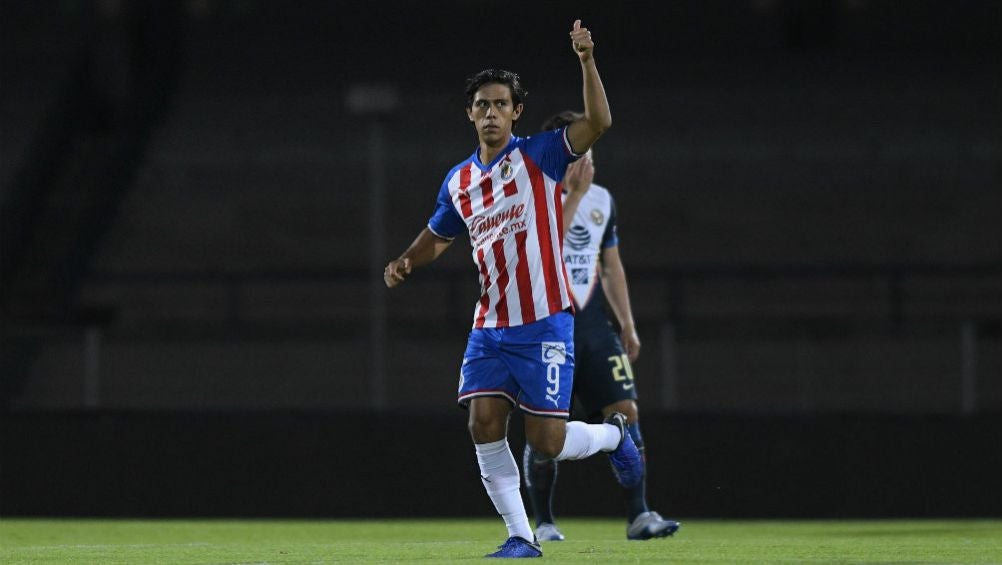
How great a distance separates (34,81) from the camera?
2192cm

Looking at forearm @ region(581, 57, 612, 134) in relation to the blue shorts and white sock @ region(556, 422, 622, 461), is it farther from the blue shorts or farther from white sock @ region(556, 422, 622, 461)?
white sock @ region(556, 422, 622, 461)

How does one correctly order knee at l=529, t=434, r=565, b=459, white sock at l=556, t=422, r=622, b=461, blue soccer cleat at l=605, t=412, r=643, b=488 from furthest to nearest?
blue soccer cleat at l=605, t=412, r=643, b=488, white sock at l=556, t=422, r=622, b=461, knee at l=529, t=434, r=565, b=459

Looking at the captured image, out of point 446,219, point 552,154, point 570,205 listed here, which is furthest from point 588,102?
point 570,205

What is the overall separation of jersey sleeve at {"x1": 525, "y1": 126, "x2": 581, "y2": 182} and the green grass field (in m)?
1.41

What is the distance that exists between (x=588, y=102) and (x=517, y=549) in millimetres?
1618

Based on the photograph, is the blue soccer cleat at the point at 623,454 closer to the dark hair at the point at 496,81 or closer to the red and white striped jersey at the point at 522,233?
the red and white striped jersey at the point at 522,233

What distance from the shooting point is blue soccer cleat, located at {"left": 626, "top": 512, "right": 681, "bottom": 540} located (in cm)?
819

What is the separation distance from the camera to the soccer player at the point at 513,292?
6.84 meters

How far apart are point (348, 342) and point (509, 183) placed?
21.9 ft

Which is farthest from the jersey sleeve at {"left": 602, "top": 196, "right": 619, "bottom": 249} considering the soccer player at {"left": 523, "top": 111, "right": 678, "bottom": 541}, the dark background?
the dark background

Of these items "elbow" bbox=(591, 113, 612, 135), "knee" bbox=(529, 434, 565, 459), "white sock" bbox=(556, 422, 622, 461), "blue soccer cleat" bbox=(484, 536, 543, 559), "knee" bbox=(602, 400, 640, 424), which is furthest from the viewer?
"knee" bbox=(602, 400, 640, 424)

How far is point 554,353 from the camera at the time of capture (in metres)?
6.90

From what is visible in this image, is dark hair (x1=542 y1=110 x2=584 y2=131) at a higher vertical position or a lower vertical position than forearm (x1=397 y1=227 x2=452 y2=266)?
higher

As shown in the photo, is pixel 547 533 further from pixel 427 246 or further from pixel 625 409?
pixel 427 246
